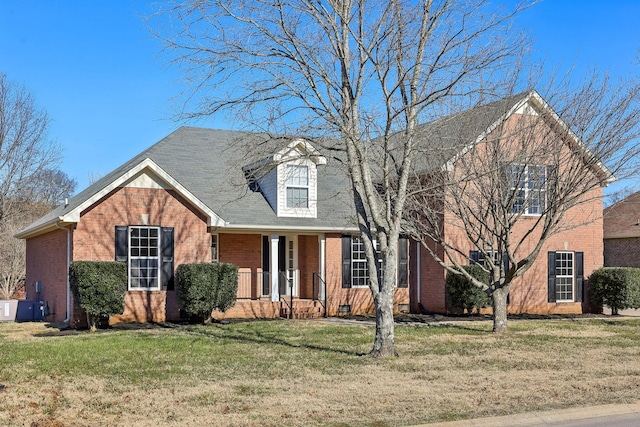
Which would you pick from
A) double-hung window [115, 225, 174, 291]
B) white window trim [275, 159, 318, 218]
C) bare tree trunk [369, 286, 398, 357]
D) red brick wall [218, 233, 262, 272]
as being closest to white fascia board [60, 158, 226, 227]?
double-hung window [115, 225, 174, 291]

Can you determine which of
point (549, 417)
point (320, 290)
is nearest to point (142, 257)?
point (320, 290)

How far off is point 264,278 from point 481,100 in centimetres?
1016

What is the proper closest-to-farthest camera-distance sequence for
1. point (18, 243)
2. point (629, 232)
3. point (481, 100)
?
point (481, 100) → point (629, 232) → point (18, 243)

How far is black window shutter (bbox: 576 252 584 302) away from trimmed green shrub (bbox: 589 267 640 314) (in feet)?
1.06

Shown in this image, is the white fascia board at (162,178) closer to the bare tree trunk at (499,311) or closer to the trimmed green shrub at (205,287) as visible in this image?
the trimmed green shrub at (205,287)

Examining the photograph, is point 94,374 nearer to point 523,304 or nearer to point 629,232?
Result: point 523,304

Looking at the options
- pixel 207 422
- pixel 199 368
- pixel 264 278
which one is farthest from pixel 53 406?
pixel 264 278

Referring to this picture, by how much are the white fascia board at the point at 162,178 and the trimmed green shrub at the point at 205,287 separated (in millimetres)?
1579

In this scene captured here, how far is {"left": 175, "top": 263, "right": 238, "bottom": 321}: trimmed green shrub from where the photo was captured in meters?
18.8

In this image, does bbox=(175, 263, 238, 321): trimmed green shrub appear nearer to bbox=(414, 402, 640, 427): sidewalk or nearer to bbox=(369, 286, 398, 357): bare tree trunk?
bbox=(369, 286, 398, 357): bare tree trunk

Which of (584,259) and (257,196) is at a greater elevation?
(257,196)

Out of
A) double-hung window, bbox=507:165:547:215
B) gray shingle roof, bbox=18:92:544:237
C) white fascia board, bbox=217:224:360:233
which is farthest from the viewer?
white fascia board, bbox=217:224:360:233

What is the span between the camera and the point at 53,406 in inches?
344

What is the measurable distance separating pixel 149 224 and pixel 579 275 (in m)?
14.8
